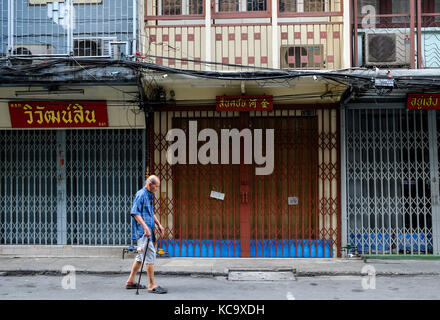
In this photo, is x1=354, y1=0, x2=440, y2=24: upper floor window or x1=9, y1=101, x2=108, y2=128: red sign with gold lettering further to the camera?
x1=354, y1=0, x2=440, y2=24: upper floor window

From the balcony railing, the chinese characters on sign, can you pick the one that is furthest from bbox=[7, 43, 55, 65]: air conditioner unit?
the chinese characters on sign

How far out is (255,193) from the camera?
1043cm

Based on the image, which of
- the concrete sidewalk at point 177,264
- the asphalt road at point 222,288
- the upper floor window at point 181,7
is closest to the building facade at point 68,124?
the concrete sidewalk at point 177,264

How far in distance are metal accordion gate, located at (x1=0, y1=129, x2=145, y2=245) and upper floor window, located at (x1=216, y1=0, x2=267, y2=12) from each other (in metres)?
2.96

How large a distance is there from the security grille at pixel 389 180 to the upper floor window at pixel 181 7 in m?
3.66

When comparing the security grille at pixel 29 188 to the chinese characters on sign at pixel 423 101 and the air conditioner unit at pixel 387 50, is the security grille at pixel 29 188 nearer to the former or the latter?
the air conditioner unit at pixel 387 50

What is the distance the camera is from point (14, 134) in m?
10.8

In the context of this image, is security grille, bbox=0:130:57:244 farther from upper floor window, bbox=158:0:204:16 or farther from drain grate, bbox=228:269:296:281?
drain grate, bbox=228:269:296:281

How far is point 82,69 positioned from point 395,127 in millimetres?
6143

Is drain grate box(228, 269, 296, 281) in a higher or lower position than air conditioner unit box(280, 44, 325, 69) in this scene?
lower

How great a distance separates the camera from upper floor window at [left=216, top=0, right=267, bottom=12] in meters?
10.1

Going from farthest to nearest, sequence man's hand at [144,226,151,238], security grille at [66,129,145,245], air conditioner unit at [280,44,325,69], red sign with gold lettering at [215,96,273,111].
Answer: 1. security grille at [66,129,145,245]
2. red sign with gold lettering at [215,96,273,111]
3. air conditioner unit at [280,44,325,69]
4. man's hand at [144,226,151,238]

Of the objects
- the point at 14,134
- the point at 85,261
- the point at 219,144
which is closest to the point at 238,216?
the point at 219,144

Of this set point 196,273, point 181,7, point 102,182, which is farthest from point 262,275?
point 181,7
